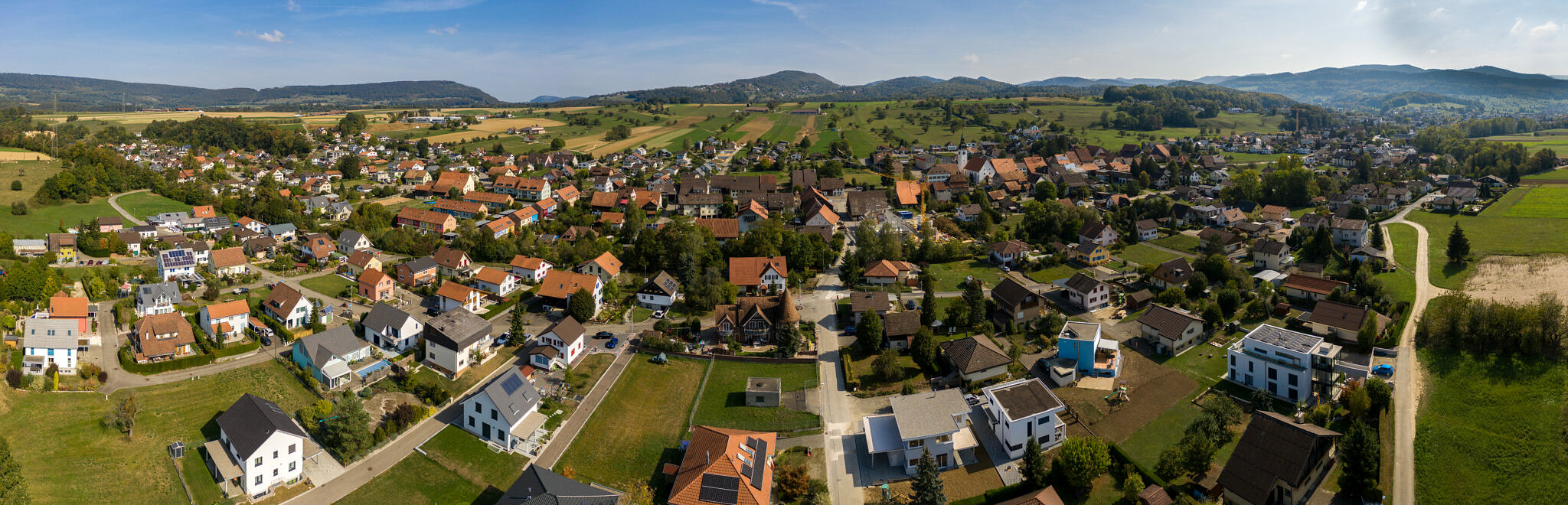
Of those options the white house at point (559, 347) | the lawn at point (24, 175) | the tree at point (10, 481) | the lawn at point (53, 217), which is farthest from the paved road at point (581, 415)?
the lawn at point (24, 175)

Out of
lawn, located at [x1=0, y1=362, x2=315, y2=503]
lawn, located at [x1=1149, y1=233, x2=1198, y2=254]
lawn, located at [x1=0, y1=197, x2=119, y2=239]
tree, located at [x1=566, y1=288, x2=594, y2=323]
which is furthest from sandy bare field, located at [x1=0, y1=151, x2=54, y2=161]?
lawn, located at [x1=1149, y1=233, x2=1198, y2=254]

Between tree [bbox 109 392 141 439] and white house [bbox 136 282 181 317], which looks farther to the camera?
white house [bbox 136 282 181 317]

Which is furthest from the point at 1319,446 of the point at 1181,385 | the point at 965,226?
the point at 965,226

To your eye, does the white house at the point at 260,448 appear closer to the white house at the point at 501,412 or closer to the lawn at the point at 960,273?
the white house at the point at 501,412

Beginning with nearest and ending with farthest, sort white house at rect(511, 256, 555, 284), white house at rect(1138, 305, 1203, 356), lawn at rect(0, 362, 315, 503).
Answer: lawn at rect(0, 362, 315, 503) < white house at rect(1138, 305, 1203, 356) < white house at rect(511, 256, 555, 284)

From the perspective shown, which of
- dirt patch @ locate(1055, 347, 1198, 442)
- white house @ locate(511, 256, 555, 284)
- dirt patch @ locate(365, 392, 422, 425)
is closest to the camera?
dirt patch @ locate(1055, 347, 1198, 442)

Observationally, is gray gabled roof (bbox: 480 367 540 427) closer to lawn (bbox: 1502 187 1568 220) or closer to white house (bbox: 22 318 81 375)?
white house (bbox: 22 318 81 375)

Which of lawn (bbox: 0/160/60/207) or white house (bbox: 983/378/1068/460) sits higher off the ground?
lawn (bbox: 0/160/60/207)
